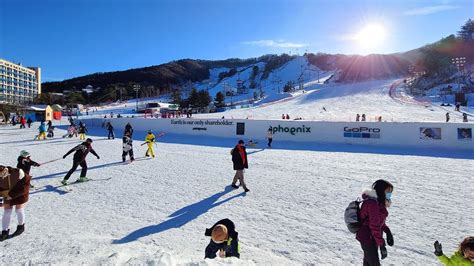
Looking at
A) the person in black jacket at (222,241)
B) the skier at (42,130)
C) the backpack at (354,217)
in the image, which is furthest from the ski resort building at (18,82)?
the backpack at (354,217)

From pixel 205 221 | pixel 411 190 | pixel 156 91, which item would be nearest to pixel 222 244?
pixel 205 221

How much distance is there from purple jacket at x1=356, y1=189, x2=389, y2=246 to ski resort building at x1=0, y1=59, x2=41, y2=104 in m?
119

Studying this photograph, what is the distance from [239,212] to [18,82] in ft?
469

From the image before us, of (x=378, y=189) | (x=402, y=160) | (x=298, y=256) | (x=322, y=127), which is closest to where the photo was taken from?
(x=378, y=189)

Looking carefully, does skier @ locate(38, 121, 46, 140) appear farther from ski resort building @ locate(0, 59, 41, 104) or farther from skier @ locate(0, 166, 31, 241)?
ski resort building @ locate(0, 59, 41, 104)

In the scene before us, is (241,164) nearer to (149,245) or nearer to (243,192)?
(243,192)

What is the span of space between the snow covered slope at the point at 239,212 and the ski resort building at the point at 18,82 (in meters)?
112

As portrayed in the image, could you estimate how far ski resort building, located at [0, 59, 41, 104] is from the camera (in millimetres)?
108750

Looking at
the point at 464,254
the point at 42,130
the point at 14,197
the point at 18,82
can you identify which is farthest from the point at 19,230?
the point at 18,82

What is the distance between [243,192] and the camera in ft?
28.0

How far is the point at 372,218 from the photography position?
136 inches

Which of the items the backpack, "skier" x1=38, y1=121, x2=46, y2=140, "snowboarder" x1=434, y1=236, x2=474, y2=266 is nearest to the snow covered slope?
the backpack

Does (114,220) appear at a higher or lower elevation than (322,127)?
lower

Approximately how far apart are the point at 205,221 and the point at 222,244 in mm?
2544
